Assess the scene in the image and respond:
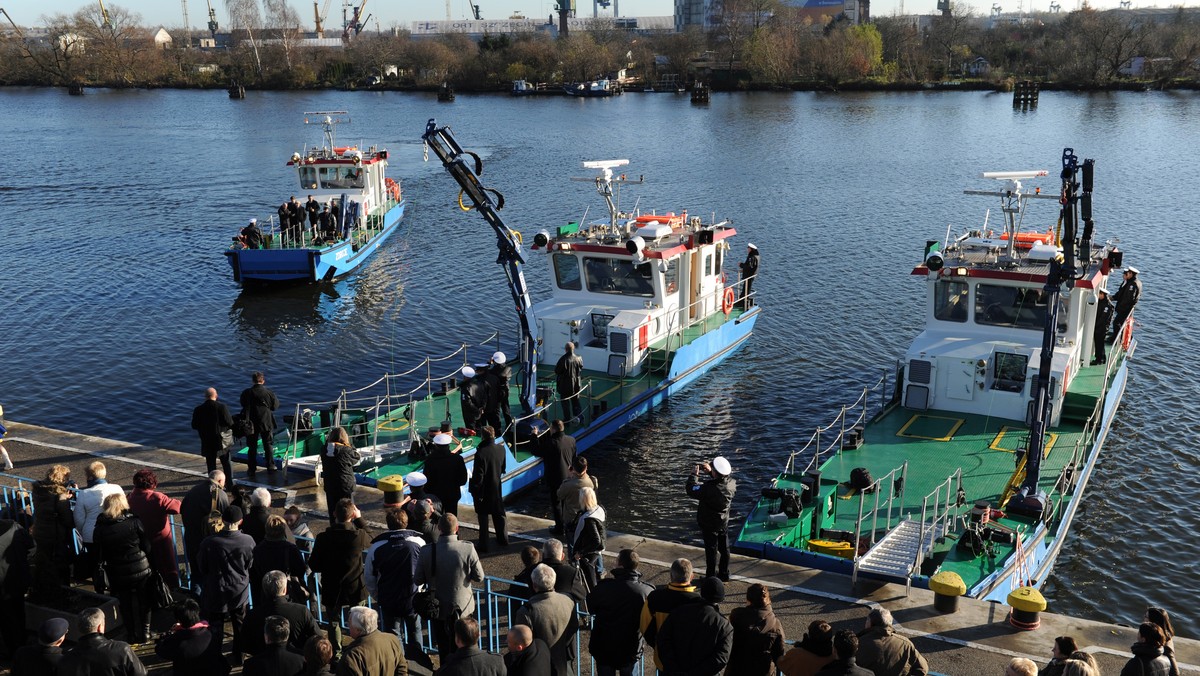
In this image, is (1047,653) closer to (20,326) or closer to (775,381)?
(775,381)

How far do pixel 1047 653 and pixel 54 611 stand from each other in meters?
10.1

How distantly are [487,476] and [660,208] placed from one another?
120 ft

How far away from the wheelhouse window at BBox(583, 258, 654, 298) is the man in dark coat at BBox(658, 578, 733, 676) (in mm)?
14725

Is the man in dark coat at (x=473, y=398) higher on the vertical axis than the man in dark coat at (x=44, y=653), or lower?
lower

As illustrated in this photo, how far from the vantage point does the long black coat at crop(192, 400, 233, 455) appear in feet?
47.2

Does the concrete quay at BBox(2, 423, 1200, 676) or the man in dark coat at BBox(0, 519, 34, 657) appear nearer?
the man in dark coat at BBox(0, 519, 34, 657)

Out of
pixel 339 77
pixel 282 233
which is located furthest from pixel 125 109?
pixel 282 233

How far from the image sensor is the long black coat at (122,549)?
994 centimetres

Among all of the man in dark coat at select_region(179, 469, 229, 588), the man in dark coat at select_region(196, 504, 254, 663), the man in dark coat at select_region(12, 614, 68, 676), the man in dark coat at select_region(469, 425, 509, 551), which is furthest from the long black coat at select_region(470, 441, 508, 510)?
the man in dark coat at select_region(12, 614, 68, 676)

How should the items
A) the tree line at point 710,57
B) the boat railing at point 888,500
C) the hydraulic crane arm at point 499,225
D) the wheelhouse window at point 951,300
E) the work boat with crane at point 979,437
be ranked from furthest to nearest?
the tree line at point 710,57 → the wheelhouse window at point 951,300 → the hydraulic crane arm at point 499,225 → the boat railing at point 888,500 → the work boat with crane at point 979,437

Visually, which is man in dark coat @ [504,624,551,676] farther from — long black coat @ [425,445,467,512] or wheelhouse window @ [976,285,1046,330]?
wheelhouse window @ [976,285,1046,330]

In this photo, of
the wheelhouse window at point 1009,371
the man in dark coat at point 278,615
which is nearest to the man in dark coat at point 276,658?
the man in dark coat at point 278,615

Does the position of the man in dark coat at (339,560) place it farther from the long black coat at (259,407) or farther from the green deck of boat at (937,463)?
the green deck of boat at (937,463)

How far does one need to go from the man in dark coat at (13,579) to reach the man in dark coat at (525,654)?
503 centimetres
